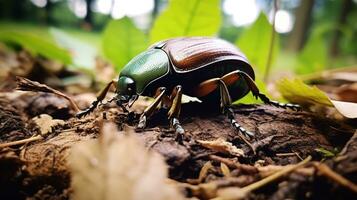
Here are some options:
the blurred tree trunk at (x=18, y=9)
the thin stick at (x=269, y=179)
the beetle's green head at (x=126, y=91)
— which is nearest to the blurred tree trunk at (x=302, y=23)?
the beetle's green head at (x=126, y=91)

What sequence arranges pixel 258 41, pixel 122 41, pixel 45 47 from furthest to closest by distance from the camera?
pixel 45 47
pixel 258 41
pixel 122 41

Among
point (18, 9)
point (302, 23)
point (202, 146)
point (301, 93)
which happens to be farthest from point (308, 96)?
point (18, 9)

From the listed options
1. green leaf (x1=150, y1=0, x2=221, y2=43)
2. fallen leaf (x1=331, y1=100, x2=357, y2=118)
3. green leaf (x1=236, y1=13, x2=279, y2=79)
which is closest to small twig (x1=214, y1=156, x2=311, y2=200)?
fallen leaf (x1=331, y1=100, x2=357, y2=118)

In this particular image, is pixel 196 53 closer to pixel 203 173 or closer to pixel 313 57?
pixel 203 173

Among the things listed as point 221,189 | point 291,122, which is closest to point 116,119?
point 221,189

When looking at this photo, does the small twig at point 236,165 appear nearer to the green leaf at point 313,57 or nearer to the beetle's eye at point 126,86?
the beetle's eye at point 126,86

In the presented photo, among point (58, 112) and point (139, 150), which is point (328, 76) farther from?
point (139, 150)
